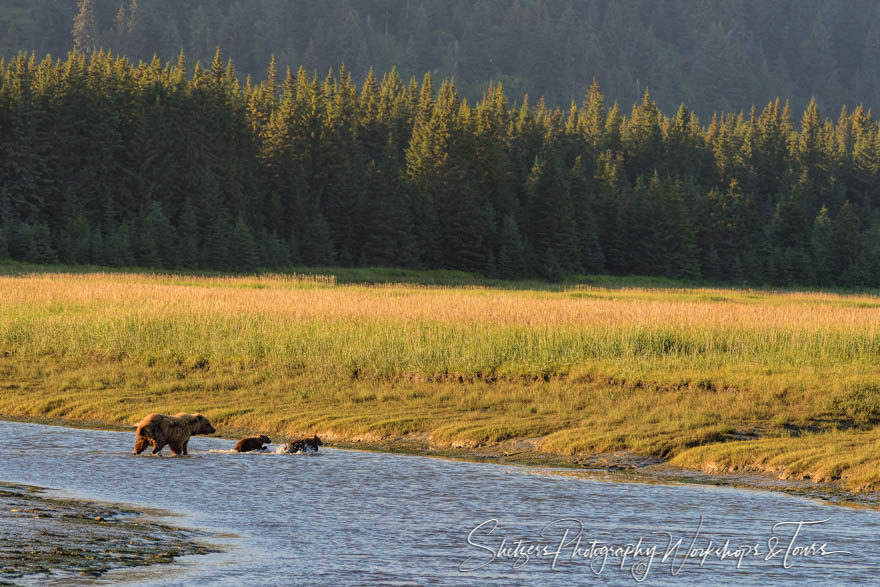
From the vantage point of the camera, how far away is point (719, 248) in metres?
144

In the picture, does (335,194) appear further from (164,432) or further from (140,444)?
(164,432)

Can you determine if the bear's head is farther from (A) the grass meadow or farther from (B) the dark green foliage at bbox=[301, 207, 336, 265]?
(B) the dark green foliage at bbox=[301, 207, 336, 265]

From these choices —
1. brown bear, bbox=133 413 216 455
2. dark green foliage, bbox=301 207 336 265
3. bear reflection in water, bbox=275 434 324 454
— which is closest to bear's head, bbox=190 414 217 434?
brown bear, bbox=133 413 216 455

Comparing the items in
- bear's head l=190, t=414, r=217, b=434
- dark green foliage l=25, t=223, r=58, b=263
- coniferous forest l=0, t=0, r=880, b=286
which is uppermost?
coniferous forest l=0, t=0, r=880, b=286

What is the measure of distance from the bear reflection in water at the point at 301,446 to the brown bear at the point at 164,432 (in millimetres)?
1590

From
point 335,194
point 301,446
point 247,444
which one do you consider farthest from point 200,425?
point 335,194

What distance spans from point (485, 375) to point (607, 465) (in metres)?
8.33

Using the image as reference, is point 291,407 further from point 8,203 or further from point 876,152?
point 876,152

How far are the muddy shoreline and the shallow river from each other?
0.65 meters

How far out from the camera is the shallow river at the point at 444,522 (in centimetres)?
1205

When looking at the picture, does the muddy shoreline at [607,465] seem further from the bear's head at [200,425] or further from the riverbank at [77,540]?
the riverbank at [77,540]

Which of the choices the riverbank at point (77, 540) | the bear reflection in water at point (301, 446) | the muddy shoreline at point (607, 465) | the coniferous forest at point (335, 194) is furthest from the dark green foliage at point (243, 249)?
the riverbank at point (77, 540)

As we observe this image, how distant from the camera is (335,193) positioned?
125 m

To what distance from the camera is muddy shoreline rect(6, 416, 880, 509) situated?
57.0ft
